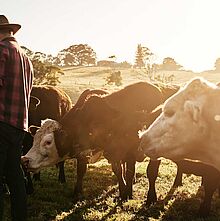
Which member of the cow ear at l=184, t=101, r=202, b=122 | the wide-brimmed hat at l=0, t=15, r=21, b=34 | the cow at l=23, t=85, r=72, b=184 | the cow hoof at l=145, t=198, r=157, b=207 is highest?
the wide-brimmed hat at l=0, t=15, r=21, b=34

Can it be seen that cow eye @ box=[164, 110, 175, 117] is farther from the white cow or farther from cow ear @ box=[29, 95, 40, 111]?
cow ear @ box=[29, 95, 40, 111]

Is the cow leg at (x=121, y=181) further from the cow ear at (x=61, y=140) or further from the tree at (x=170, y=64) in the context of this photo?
the tree at (x=170, y=64)

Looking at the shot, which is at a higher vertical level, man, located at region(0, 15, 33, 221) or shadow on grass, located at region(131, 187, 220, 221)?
man, located at region(0, 15, 33, 221)

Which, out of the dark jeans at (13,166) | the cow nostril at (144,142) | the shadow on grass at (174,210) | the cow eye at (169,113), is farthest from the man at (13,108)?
the shadow on grass at (174,210)

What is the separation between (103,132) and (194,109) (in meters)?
3.36

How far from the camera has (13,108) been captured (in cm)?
518

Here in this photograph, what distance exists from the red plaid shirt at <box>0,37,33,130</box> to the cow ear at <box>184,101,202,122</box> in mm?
2035

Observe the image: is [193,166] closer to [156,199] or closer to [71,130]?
[156,199]

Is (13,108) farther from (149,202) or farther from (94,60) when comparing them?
(94,60)

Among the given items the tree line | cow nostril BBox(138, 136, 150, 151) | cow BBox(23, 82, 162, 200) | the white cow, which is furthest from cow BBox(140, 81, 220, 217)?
the tree line

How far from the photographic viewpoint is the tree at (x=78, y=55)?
106 metres

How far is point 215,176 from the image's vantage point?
7.15 m

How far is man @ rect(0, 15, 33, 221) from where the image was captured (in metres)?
5.08

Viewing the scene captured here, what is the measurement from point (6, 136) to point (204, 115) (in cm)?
238
